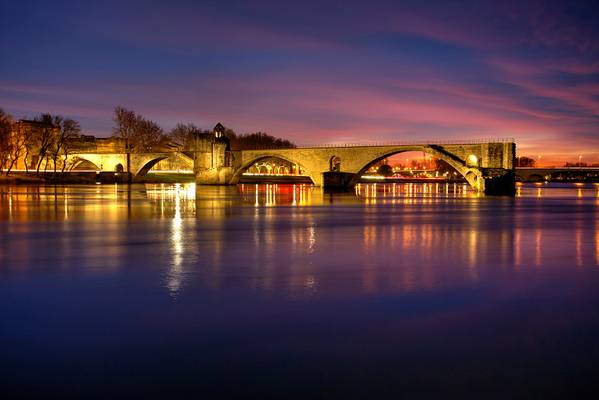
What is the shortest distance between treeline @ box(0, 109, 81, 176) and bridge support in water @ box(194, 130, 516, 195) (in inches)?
693

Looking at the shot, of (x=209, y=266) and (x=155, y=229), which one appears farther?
(x=155, y=229)

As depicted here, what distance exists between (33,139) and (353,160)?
4688 cm

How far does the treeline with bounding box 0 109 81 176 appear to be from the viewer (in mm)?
61253

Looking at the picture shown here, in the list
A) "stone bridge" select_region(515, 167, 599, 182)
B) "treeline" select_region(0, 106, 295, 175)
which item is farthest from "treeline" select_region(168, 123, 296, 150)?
"stone bridge" select_region(515, 167, 599, 182)

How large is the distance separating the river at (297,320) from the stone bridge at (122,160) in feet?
228

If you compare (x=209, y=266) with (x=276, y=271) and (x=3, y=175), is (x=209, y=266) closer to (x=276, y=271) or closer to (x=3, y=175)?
(x=276, y=271)

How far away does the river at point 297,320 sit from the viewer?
432 cm

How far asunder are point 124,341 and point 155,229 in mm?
10779

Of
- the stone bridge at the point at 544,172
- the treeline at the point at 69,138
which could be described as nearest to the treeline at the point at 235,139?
the treeline at the point at 69,138

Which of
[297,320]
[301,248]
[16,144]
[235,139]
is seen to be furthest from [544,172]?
[297,320]

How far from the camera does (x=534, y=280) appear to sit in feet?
27.4

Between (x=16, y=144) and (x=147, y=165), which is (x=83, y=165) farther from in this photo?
(x=16, y=144)

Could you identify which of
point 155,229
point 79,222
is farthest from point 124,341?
point 79,222

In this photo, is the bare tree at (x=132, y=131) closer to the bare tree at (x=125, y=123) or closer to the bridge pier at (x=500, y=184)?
the bare tree at (x=125, y=123)
